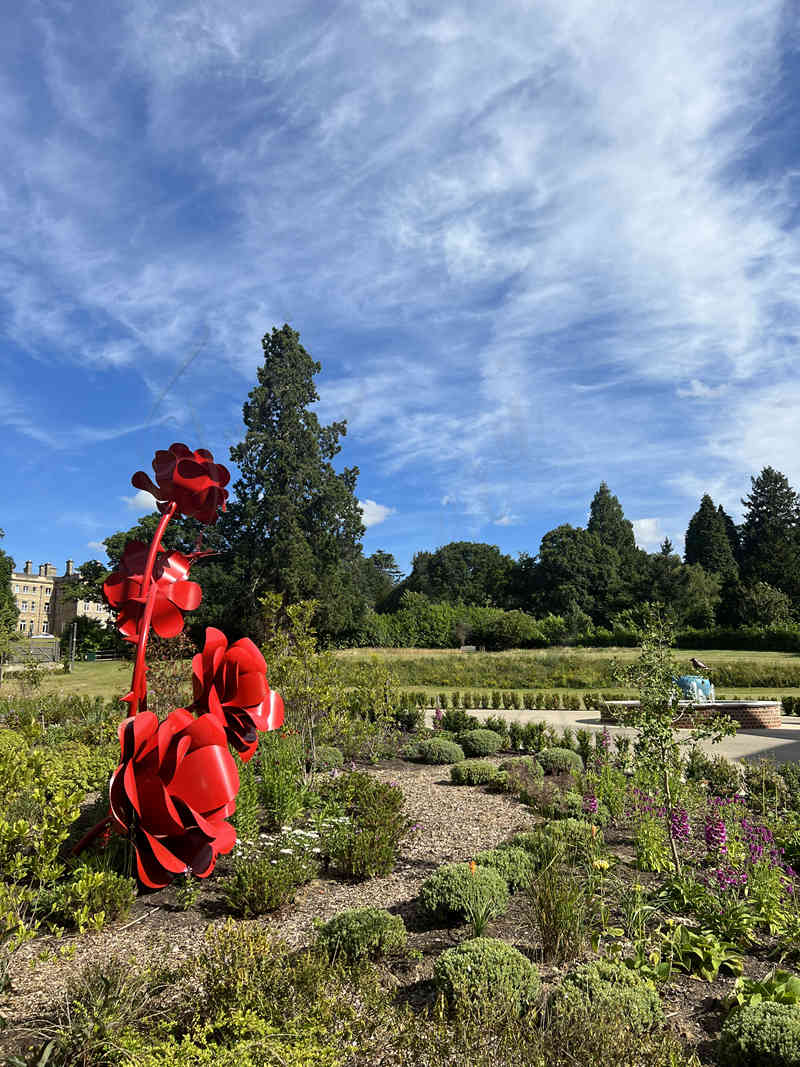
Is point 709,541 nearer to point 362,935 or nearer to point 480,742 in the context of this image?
point 480,742

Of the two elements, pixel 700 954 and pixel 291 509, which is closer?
pixel 700 954

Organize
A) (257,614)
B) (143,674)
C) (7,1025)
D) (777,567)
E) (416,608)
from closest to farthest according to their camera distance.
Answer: (143,674) < (7,1025) < (257,614) < (416,608) < (777,567)

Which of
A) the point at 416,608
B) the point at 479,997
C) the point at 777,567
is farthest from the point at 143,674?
the point at 777,567

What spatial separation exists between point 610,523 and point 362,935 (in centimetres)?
5871

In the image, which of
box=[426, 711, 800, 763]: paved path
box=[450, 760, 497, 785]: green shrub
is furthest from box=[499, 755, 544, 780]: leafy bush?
box=[426, 711, 800, 763]: paved path

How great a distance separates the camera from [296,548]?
2989 cm

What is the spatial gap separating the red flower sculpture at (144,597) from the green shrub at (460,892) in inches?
112

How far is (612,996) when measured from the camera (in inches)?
115

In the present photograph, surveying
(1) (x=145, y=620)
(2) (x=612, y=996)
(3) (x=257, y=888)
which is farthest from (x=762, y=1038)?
(1) (x=145, y=620)

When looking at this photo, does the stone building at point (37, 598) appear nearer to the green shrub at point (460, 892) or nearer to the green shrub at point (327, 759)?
the green shrub at point (327, 759)

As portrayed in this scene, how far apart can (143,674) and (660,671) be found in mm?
4190

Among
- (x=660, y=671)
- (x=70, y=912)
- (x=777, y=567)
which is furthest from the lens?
(x=777, y=567)

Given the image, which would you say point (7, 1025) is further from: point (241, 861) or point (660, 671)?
point (660, 671)

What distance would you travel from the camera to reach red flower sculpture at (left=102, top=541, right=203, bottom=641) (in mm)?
2141
